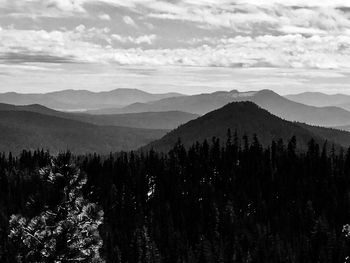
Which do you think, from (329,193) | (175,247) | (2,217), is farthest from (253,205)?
(2,217)

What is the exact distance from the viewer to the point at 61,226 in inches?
943

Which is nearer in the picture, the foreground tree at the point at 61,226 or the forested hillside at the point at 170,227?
the foreground tree at the point at 61,226

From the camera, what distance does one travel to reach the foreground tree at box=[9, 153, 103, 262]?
23.5 meters

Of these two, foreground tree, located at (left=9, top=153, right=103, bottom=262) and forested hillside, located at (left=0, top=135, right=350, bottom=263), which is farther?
forested hillside, located at (left=0, top=135, right=350, bottom=263)

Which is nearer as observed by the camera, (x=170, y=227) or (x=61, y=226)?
(x=61, y=226)

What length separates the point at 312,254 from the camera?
13788 centimetres

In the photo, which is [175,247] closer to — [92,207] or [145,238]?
[145,238]

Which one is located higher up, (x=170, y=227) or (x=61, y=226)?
(x=61, y=226)

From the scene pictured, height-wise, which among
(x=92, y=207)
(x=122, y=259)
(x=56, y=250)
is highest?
(x=92, y=207)

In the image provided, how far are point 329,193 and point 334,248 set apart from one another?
205ft

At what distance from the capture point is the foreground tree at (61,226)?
23.5 meters

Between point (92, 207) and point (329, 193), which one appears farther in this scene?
point (329, 193)

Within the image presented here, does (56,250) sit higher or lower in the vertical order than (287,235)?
higher

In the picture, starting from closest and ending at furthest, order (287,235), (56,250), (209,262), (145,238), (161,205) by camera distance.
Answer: (56,250)
(209,262)
(145,238)
(287,235)
(161,205)
